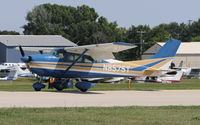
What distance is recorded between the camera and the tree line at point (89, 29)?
364ft

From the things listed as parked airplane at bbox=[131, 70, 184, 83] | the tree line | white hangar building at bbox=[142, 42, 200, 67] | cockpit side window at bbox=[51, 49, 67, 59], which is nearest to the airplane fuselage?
cockpit side window at bbox=[51, 49, 67, 59]

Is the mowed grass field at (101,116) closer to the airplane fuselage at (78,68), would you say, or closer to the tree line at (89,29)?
the airplane fuselage at (78,68)

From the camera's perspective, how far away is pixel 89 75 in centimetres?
2378

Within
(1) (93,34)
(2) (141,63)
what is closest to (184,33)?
(1) (93,34)

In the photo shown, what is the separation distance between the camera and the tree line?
111062mm

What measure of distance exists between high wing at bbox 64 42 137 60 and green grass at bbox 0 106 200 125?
7.62 meters

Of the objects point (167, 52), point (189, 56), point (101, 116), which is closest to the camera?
point (101, 116)

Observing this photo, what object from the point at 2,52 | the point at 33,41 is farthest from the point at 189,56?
the point at 2,52

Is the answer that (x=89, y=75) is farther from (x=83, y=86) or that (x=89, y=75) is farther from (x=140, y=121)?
(x=140, y=121)

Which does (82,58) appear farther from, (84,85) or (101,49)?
(84,85)

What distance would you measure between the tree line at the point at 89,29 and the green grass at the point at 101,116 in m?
80.8

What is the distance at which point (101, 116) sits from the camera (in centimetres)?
1216

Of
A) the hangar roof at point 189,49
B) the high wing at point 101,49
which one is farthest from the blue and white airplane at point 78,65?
the hangar roof at point 189,49

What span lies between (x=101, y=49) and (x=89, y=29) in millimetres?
104374
